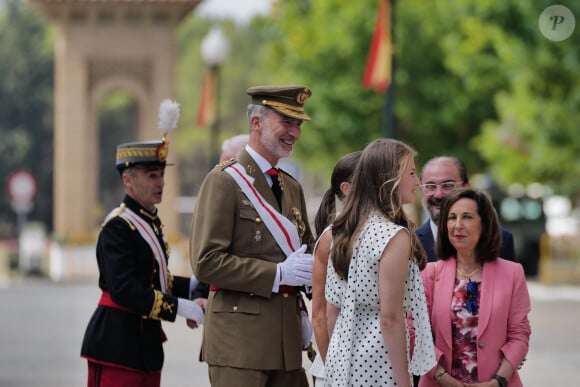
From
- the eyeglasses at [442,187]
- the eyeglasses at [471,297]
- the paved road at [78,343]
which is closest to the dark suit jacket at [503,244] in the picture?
the eyeglasses at [442,187]

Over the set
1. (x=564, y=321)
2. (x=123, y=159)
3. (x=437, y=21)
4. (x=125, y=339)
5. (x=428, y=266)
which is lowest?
(x=564, y=321)

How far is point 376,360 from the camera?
5.26 meters

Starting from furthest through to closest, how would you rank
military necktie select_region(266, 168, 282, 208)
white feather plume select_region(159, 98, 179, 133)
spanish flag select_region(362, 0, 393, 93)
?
1. spanish flag select_region(362, 0, 393, 93)
2. white feather plume select_region(159, 98, 179, 133)
3. military necktie select_region(266, 168, 282, 208)

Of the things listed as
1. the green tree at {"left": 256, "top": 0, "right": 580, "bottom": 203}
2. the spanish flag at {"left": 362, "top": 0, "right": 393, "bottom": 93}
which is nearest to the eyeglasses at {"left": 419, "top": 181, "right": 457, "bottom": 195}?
the spanish flag at {"left": 362, "top": 0, "right": 393, "bottom": 93}

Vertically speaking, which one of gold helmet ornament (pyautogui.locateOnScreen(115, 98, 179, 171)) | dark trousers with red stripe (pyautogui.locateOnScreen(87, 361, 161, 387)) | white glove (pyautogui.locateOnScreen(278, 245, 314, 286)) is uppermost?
gold helmet ornament (pyautogui.locateOnScreen(115, 98, 179, 171))

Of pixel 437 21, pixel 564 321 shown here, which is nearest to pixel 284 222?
pixel 564 321

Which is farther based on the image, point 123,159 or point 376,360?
point 123,159

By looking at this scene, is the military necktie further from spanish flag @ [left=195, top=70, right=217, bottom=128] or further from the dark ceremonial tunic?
spanish flag @ [left=195, top=70, right=217, bottom=128]

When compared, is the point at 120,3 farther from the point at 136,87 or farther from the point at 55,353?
the point at 55,353

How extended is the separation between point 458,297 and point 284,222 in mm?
858

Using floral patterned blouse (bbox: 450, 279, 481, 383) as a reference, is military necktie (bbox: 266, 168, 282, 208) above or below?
above

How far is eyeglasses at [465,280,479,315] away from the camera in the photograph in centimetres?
601

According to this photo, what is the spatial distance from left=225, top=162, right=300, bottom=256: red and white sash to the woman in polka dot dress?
0.55 m

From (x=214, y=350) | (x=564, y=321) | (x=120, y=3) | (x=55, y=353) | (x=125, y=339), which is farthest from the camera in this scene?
(x=120, y=3)
